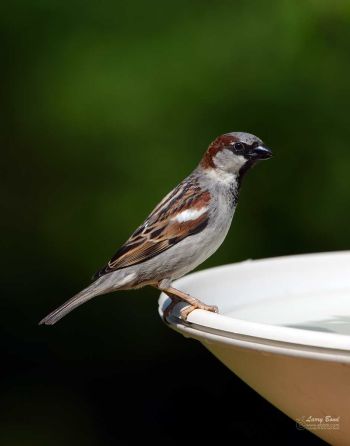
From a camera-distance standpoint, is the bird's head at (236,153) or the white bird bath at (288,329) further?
the bird's head at (236,153)

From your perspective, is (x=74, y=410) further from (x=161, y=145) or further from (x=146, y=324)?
(x=161, y=145)

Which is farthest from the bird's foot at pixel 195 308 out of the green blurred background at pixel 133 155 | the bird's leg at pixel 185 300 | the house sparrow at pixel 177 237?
the green blurred background at pixel 133 155

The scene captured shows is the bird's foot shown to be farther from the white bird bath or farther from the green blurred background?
the green blurred background

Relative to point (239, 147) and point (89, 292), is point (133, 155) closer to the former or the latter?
point (239, 147)

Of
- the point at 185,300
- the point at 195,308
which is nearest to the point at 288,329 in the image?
the point at 195,308

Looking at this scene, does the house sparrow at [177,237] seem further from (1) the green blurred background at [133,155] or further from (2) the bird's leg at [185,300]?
(1) the green blurred background at [133,155]

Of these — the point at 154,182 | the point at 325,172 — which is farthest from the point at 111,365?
the point at 325,172

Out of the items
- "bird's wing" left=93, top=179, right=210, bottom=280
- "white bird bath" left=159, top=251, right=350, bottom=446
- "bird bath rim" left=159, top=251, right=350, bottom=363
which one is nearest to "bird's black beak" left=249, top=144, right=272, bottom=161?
"bird's wing" left=93, top=179, right=210, bottom=280
